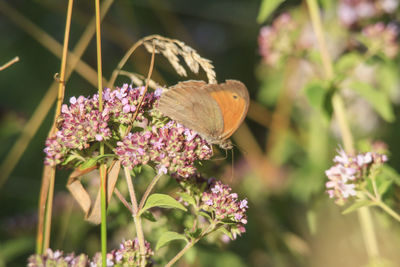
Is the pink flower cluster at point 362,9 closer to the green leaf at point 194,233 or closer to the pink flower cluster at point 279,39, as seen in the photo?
the pink flower cluster at point 279,39

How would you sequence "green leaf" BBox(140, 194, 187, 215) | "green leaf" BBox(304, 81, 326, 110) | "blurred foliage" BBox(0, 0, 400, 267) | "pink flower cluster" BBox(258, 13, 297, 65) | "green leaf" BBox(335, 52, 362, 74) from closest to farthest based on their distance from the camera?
1. "green leaf" BBox(140, 194, 187, 215)
2. "green leaf" BBox(304, 81, 326, 110)
3. "blurred foliage" BBox(0, 0, 400, 267)
4. "green leaf" BBox(335, 52, 362, 74)
5. "pink flower cluster" BBox(258, 13, 297, 65)

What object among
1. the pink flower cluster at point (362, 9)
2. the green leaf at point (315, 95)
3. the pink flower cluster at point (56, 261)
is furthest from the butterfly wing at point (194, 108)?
the pink flower cluster at point (362, 9)

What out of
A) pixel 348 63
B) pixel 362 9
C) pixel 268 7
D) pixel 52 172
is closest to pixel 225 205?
pixel 52 172

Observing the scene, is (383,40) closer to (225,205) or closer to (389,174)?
(389,174)

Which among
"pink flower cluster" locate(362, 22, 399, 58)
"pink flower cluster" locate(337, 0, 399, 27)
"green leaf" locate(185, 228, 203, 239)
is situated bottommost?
"green leaf" locate(185, 228, 203, 239)

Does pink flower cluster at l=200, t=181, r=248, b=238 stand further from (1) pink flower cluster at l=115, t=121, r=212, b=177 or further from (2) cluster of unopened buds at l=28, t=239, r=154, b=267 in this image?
(2) cluster of unopened buds at l=28, t=239, r=154, b=267

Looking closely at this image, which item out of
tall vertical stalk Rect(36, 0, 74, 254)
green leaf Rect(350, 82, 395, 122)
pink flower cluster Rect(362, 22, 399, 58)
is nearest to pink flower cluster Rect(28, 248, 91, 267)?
tall vertical stalk Rect(36, 0, 74, 254)
